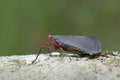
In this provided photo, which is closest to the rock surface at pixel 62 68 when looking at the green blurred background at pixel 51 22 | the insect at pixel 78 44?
the insect at pixel 78 44

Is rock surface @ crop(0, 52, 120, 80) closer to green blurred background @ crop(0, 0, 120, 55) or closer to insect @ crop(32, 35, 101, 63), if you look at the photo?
insect @ crop(32, 35, 101, 63)

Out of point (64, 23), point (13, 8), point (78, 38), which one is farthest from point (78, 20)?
point (78, 38)

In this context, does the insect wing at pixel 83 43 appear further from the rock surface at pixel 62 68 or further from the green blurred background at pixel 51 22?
the green blurred background at pixel 51 22

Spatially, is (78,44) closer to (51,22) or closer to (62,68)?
(62,68)

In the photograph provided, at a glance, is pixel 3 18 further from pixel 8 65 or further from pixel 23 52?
pixel 8 65

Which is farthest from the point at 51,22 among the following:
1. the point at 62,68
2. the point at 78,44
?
the point at 62,68

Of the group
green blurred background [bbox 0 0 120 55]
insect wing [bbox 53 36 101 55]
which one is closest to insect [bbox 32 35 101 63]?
insect wing [bbox 53 36 101 55]

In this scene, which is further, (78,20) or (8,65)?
(78,20)
